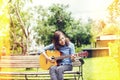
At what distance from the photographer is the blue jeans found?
2.50m

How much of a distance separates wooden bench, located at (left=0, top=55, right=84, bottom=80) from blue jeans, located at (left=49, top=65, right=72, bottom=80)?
0.02 metres

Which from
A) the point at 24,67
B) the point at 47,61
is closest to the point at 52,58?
the point at 47,61

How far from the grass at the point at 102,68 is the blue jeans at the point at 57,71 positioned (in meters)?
0.10

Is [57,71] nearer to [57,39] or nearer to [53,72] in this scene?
[53,72]

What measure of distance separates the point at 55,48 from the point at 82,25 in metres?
0.19

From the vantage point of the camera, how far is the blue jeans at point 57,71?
2500 mm

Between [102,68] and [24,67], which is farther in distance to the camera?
[24,67]

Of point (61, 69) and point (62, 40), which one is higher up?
point (62, 40)

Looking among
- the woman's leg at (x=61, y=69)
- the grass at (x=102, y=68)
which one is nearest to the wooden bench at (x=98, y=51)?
the grass at (x=102, y=68)

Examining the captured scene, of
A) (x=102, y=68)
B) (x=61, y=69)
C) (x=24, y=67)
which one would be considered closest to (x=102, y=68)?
(x=102, y=68)

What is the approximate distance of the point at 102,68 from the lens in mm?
2492

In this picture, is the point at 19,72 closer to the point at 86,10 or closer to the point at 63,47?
the point at 63,47

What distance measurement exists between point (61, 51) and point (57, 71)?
109 millimetres

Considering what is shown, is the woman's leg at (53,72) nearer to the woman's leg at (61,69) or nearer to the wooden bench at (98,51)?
the woman's leg at (61,69)
